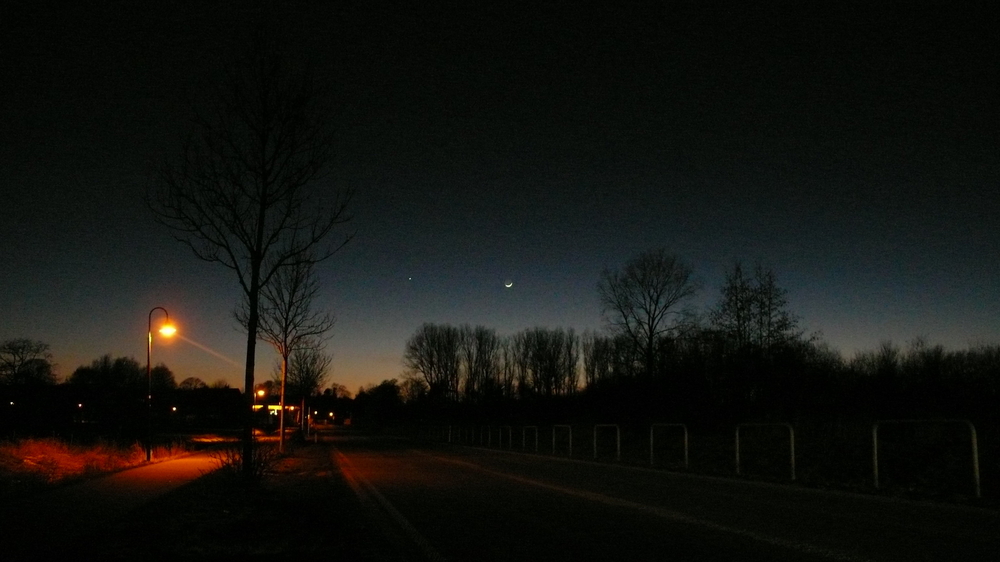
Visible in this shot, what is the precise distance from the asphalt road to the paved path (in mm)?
3795

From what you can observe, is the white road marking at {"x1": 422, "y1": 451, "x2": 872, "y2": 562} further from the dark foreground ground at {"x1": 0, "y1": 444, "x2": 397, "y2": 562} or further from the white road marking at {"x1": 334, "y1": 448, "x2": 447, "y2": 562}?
the dark foreground ground at {"x1": 0, "y1": 444, "x2": 397, "y2": 562}

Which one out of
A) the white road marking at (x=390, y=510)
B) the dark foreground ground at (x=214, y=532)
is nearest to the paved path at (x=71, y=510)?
the dark foreground ground at (x=214, y=532)

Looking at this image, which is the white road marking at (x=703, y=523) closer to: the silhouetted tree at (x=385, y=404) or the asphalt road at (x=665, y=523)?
the asphalt road at (x=665, y=523)

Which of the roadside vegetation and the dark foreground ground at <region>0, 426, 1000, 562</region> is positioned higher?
the dark foreground ground at <region>0, 426, 1000, 562</region>

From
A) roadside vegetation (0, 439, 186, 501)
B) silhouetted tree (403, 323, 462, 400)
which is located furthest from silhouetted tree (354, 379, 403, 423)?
roadside vegetation (0, 439, 186, 501)

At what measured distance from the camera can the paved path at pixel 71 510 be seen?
905cm

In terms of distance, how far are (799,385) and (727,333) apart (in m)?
7.24

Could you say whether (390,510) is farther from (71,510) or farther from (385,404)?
(385,404)

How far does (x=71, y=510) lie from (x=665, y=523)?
9.07 m

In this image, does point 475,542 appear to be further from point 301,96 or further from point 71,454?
point 71,454

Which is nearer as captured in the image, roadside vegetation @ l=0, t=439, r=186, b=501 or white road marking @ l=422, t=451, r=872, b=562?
white road marking @ l=422, t=451, r=872, b=562

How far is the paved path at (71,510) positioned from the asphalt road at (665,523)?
3795mm

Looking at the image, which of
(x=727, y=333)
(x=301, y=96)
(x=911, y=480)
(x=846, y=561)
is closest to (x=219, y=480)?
(x=301, y=96)

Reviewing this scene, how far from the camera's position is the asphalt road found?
8.41 metres
